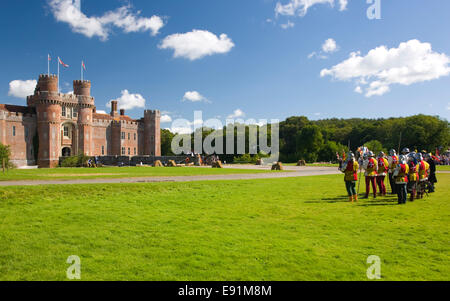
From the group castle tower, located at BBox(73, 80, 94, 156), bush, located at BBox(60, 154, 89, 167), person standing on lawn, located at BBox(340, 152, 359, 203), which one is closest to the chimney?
castle tower, located at BBox(73, 80, 94, 156)

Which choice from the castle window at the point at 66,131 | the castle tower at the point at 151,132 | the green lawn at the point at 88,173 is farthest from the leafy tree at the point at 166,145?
the green lawn at the point at 88,173

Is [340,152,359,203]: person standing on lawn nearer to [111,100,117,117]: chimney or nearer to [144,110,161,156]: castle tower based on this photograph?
[144,110,161,156]: castle tower

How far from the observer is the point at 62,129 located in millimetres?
63562

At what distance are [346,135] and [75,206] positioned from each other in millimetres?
100257

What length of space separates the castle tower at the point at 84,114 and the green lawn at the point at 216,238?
5603cm

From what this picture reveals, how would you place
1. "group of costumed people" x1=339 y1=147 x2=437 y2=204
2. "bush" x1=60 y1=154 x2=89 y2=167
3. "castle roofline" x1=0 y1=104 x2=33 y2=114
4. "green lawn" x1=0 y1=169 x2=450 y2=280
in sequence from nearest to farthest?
1. "green lawn" x1=0 y1=169 x2=450 y2=280
2. "group of costumed people" x1=339 y1=147 x2=437 y2=204
3. "bush" x1=60 y1=154 x2=89 y2=167
4. "castle roofline" x1=0 y1=104 x2=33 y2=114

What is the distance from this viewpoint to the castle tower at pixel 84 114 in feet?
213

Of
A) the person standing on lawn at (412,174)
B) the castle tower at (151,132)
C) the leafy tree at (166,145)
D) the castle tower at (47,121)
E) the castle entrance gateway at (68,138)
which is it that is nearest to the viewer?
the person standing on lawn at (412,174)

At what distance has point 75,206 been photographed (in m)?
10.8

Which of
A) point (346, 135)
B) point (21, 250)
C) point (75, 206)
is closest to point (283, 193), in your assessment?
point (75, 206)

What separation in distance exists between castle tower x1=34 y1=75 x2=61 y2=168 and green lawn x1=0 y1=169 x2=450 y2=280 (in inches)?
2059

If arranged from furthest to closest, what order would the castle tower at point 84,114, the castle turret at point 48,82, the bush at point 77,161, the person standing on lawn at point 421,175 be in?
the castle tower at point 84,114 < the castle turret at point 48,82 < the bush at point 77,161 < the person standing on lawn at point 421,175

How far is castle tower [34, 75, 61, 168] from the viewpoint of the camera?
5928cm

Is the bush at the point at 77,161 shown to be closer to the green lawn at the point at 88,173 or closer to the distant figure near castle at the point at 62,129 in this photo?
the distant figure near castle at the point at 62,129
